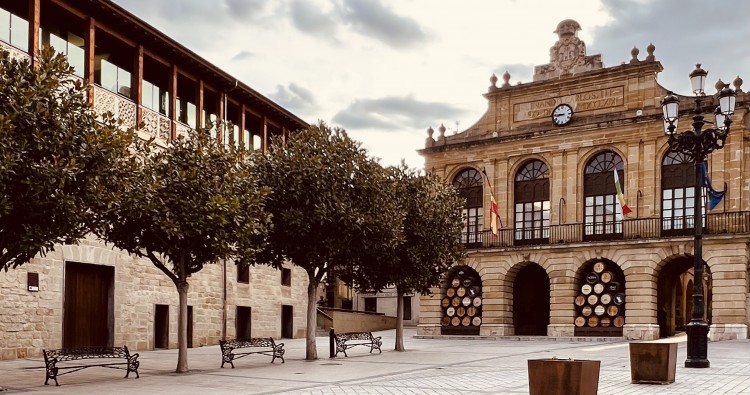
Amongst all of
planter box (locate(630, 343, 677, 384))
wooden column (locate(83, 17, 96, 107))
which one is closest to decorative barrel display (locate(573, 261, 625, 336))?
planter box (locate(630, 343, 677, 384))

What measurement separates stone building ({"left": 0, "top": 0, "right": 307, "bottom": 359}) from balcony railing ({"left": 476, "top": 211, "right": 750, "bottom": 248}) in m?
14.6

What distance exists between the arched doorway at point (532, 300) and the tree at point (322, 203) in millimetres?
23611

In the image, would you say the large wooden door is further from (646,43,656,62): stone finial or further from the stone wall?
(646,43,656,62): stone finial

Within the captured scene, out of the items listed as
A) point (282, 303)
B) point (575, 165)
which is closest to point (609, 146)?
point (575, 165)

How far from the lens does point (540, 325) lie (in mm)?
44781

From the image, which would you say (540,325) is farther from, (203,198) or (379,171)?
(203,198)

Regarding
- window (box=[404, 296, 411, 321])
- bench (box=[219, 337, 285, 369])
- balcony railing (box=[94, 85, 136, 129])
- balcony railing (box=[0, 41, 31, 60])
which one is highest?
balcony railing (box=[0, 41, 31, 60])

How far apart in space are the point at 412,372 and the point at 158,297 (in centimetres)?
1165

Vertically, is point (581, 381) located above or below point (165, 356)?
above

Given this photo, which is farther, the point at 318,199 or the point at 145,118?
the point at 145,118

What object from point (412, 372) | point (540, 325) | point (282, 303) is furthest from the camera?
point (540, 325)

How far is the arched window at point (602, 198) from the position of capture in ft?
131

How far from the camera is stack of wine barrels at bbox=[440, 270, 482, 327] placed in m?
43.7

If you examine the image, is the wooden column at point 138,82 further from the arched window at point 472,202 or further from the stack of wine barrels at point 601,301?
the stack of wine barrels at point 601,301
